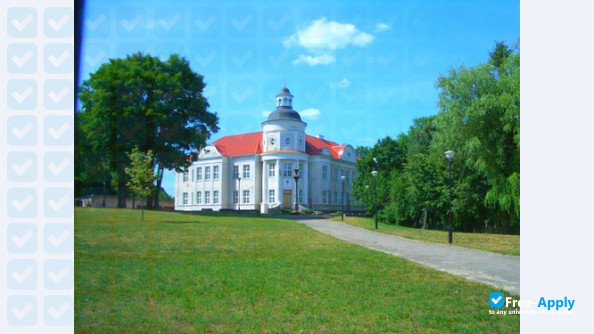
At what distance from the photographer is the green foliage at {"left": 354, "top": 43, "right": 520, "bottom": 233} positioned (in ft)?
47.9

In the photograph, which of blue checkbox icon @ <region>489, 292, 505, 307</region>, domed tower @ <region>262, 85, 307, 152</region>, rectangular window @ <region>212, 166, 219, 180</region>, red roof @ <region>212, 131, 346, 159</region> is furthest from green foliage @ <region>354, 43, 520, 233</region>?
rectangular window @ <region>212, 166, 219, 180</region>

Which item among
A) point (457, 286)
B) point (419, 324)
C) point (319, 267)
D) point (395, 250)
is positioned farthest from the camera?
point (395, 250)

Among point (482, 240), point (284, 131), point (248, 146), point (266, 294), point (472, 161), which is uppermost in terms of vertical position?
point (284, 131)

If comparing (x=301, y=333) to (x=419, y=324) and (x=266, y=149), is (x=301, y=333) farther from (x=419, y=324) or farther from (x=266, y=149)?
(x=266, y=149)

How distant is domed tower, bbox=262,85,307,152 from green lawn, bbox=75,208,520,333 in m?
27.0

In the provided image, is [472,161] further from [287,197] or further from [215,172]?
[215,172]

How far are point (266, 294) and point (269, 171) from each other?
32056 millimetres

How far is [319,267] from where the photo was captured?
6.46 metres

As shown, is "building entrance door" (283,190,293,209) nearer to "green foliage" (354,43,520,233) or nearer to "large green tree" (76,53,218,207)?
"green foliage" (354,43,520,233)

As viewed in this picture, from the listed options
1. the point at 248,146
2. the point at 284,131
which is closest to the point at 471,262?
the point at 284,131

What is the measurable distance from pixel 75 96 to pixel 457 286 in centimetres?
447

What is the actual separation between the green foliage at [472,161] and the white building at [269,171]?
1232 centimetres

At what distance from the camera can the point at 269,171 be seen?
36.6 metres
